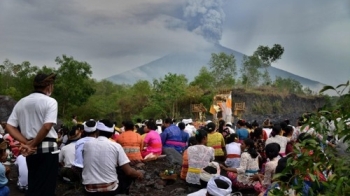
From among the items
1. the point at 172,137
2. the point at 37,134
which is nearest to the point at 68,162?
the point at 172,137

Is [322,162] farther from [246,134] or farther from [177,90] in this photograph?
[177,90]

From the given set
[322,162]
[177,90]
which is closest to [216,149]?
[322,162]

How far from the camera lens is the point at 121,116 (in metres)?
50.3

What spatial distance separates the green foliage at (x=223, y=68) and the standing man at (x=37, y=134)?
44.9 metres

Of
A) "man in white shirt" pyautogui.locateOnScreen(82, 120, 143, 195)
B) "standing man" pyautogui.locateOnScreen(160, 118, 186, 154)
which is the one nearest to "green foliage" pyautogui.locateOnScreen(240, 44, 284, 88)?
"standing man" pyautogui.locateOnScreen(160, 118, 186, 154)

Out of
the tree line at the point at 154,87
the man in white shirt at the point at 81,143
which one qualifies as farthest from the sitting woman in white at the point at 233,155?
the tree line at the point at 154,87

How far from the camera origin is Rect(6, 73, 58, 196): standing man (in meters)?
4.19

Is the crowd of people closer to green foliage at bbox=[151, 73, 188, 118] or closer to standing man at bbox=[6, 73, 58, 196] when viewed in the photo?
standing man at bbox=[6, 73, 58, 196]

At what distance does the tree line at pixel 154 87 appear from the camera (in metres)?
42.1

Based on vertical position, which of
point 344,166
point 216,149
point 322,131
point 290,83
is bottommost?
point 216,149

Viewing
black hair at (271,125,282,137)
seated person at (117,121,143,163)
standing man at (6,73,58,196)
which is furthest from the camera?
seated person at (117,121,143,163)

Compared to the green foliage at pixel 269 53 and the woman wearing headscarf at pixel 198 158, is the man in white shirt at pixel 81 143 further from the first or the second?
the green foliage at pixel 269 53

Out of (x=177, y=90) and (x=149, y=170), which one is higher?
(x=177, y=90)

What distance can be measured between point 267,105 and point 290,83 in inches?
502
